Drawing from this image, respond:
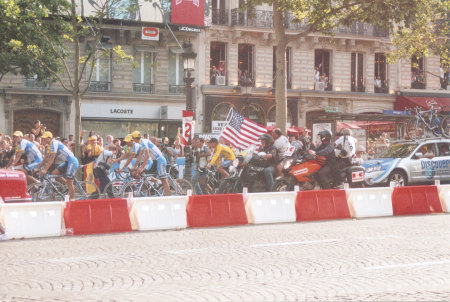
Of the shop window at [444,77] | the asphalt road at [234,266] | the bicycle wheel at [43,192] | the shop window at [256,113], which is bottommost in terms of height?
the asphalt road at [234,266]

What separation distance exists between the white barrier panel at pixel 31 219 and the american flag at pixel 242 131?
32.6 ft

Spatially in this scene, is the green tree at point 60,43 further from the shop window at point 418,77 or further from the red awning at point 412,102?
the shop window at point 418,77

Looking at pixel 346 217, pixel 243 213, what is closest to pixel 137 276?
pixel 243 213

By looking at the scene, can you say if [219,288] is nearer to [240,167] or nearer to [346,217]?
[346,217]

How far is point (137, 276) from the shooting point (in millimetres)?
7043

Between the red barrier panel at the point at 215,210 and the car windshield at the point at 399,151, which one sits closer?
the red barrier panel at the point at 215,210

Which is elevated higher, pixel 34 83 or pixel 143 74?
pixel 143 74

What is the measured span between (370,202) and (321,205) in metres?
1.28

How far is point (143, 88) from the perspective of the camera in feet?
110

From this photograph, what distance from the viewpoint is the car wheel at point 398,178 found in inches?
728

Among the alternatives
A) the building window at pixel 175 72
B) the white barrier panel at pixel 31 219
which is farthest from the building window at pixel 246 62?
the white barrier panel at pixel 31 219

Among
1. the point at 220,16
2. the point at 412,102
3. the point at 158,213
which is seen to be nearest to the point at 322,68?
the point at 412,102

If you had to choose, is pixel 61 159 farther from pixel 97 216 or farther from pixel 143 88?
pixel 143 88

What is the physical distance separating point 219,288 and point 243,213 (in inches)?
237
